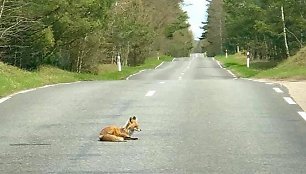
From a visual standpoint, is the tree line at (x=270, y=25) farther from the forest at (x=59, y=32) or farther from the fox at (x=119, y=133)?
the fox at (x=119, y=133)

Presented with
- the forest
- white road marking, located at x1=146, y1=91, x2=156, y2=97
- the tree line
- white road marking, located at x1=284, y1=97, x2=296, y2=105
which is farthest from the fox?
the tree line

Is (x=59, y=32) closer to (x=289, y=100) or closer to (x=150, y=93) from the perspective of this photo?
(x=150, y=93)

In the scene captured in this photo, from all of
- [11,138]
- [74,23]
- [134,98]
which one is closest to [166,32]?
[74,23]

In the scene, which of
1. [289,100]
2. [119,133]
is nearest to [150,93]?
[289,100]

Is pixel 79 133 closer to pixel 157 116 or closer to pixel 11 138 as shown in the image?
pixel 11 138

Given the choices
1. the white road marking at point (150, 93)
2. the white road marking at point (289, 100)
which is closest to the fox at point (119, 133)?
the white road marking at point (289, 100)

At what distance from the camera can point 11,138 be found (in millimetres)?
9594

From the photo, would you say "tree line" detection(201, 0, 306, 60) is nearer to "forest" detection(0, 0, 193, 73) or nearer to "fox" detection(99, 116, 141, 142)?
"forest" detection(0, 0, 193, 73)

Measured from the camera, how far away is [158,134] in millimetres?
9820

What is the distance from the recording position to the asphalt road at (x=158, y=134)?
7.56 m

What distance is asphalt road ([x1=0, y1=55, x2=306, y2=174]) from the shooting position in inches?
298

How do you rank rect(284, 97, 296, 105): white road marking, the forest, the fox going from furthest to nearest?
the forest < rect(284, 97, 296, 105): white road marking < the fox

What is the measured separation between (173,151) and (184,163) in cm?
82

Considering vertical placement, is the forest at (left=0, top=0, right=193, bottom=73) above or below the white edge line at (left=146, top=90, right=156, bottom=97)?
above
